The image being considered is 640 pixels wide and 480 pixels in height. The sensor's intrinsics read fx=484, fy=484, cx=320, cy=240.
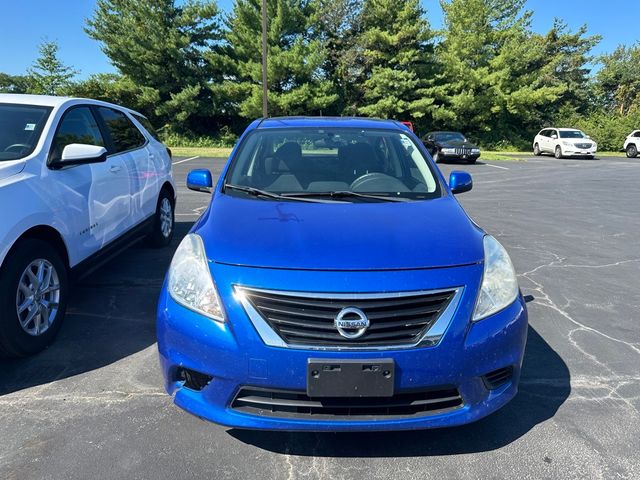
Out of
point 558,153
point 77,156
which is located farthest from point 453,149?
point 77,156

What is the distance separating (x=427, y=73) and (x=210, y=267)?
36346 mm

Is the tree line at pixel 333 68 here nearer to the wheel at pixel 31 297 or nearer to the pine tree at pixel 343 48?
the pine tree at pixel 343 48

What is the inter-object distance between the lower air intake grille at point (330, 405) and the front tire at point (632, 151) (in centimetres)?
3303

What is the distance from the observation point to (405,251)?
91.2 inches

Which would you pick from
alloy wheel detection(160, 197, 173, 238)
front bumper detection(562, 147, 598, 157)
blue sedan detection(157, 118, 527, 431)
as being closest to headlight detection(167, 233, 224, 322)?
blue sedan detection(157, 118, 527, 431)

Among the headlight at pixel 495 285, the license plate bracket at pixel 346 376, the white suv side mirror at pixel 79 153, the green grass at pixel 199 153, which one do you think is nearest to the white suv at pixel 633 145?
the green grass at pixel 199 153

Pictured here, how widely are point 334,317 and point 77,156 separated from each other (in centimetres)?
252

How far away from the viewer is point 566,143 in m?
26.9

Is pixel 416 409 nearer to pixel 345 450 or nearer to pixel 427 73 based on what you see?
pixel 345 450

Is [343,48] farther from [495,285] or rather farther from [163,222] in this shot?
[495,285]

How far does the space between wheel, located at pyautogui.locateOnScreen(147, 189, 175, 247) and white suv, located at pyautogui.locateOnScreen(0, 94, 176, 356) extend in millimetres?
646

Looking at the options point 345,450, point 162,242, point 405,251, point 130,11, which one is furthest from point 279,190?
point 130,11

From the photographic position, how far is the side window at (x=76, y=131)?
366 cm

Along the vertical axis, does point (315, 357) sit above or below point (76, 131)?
below
